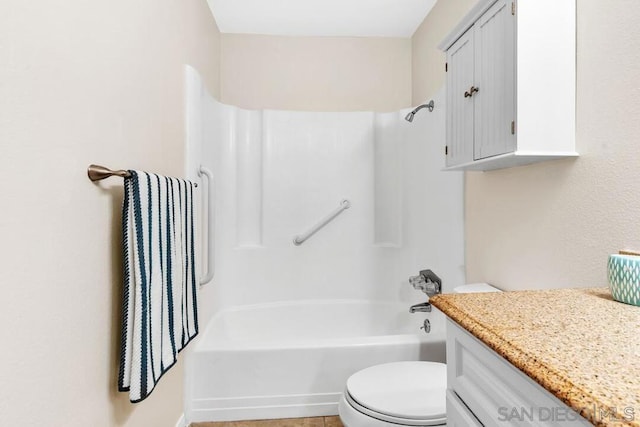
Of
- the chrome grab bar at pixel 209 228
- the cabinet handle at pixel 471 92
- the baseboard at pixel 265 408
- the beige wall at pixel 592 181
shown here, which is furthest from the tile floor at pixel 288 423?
the cabinet handle at pixel 471 92

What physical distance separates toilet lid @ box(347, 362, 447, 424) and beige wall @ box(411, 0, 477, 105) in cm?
163

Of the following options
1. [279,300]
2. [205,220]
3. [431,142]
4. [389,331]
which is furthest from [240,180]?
[389,331]

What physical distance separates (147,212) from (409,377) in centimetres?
110

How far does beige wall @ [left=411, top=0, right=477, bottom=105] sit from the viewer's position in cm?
209

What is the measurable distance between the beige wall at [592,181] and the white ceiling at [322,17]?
1.53 m

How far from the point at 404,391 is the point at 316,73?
2296mm

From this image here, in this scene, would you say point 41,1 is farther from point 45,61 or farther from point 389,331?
point 389,331

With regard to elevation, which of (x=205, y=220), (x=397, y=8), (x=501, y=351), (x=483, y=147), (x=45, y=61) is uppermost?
(x=397, y=8)

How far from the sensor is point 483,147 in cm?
133

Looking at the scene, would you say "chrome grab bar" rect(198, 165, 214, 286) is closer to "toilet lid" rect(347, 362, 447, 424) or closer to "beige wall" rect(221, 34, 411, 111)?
"toilet lid" rect(347, 362, 447, 424)

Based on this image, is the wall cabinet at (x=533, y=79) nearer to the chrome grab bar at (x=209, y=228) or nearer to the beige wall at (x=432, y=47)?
the beige wall at (x=432, y=47)

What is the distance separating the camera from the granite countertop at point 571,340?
450mm

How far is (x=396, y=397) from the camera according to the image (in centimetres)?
127

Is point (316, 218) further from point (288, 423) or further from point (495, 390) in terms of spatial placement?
point (495, 390)
